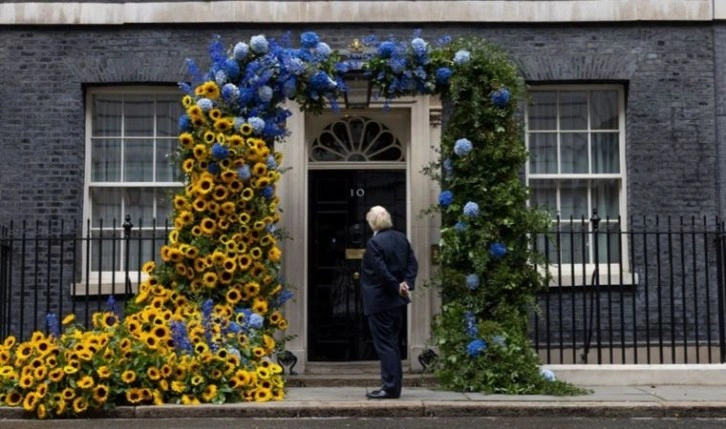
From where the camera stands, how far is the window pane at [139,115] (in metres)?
10.7

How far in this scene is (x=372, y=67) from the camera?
356 inches

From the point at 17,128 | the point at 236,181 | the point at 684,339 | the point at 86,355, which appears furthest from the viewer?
the point at 17,128

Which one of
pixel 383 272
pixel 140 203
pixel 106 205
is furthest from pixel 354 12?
pixel 383 272

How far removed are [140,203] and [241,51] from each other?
2768 millimetres

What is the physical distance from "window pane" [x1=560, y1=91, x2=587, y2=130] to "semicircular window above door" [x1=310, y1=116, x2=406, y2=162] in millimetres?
2062

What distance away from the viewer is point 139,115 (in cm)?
1070

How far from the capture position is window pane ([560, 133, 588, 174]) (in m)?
10.7

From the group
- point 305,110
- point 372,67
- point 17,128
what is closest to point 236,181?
point 305,110

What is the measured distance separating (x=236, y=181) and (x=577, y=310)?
428cm

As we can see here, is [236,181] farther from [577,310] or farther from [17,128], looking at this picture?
[577,310]

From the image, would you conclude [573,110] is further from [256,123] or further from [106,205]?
[106,205]

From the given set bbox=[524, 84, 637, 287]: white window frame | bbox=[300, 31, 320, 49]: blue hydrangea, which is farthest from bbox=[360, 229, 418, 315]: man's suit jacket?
bbox=[524, 84, 637, 287]: white window frame

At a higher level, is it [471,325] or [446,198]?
[446,198]

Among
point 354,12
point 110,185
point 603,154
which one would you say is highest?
point 354,12
